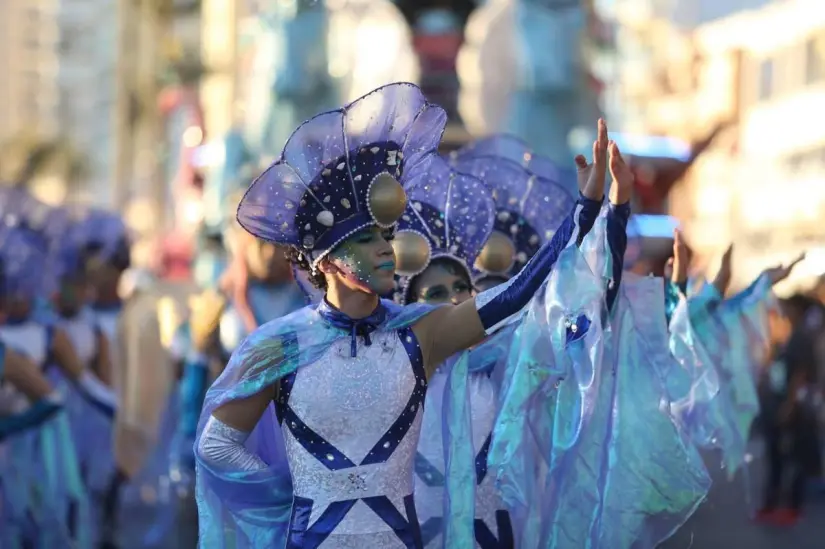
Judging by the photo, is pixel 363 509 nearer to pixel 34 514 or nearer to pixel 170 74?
pixel 34 514

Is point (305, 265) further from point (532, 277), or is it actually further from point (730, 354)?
point (730, 354)

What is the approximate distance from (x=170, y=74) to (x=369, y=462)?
141 feet

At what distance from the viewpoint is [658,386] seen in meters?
5.68

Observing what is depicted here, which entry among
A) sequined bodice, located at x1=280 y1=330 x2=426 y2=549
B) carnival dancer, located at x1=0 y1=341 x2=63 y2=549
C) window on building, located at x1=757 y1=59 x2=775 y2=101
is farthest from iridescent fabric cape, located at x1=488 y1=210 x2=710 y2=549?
window on building, located at x1=757 y1=59 x2=775 y2=101

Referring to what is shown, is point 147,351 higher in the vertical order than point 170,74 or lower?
higher

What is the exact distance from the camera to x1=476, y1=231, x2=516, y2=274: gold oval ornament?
6.52 metres

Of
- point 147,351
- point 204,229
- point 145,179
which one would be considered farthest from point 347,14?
point 145,179

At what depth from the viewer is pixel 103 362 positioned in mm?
10438

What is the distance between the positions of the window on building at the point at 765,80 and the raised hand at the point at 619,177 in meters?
58.0

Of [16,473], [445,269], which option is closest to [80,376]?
[16,473]

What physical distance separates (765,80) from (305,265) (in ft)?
197

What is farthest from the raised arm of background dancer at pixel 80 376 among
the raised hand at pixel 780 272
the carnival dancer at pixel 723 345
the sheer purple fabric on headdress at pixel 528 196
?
the raised hand at pixel 780 272

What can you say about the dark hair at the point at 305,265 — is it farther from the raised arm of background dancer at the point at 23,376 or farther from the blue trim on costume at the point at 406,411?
the raised arm of background dancer at the point at 23,376

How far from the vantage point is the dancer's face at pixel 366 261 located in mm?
4906
